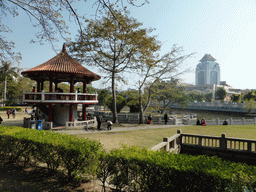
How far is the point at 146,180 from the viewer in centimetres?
424

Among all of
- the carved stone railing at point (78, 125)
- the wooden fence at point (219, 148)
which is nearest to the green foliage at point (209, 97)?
the carved stone railing at point (78, 125)

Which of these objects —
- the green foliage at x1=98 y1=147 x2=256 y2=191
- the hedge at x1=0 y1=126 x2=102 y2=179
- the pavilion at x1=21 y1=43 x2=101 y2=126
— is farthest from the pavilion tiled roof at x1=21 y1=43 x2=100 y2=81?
the green foliage at x1=98 y1=147 x2=256 y2=191

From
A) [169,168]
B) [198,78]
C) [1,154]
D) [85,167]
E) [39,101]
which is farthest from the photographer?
[198,78]

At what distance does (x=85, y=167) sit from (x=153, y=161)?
2.12 m

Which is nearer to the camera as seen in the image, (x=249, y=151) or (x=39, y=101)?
→ (x=249, y=151)

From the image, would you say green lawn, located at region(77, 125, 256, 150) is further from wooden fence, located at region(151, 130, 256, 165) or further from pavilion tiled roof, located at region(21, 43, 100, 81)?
pavilion tiled roof, located at region(21, 43, 100, 81)

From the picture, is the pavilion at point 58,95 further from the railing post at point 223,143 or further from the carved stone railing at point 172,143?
the railing post at point 223,143

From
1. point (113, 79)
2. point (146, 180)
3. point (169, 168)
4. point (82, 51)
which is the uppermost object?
point (82, 51)

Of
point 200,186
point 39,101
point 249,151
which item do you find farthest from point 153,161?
point 39,101

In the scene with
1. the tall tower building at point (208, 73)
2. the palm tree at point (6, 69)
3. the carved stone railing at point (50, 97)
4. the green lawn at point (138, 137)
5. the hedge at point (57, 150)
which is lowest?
the green lawn at point (138, 137)

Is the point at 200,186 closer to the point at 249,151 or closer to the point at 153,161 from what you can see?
Result: the point at 153,161

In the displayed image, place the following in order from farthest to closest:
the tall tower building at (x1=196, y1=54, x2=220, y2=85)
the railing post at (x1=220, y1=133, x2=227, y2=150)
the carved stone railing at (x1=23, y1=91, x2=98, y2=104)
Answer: the tall tower building at (x1=196, y1=54, x2=220, y2=85) < the carved stone railing at (x1=23, y1=91, x2=98, y2=104) < the railing post at (x1=220, y1=133, x2=227, y2=150)

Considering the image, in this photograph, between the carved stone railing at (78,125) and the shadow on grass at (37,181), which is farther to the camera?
the carved stone railing at (78,125)

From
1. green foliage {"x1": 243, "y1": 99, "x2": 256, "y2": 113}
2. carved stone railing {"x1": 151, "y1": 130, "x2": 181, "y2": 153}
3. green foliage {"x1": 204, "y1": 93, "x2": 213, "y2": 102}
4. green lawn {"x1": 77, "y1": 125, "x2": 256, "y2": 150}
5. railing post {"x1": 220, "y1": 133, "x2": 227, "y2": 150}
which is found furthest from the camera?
green foliage {"x1": 204, "y1": 93, "x2": 213, "y2": 102}
